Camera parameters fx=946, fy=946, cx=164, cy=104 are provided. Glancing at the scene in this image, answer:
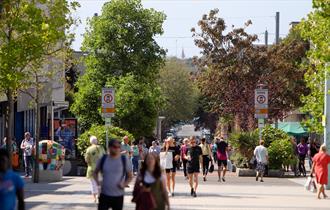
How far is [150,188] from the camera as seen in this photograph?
47.9 ft

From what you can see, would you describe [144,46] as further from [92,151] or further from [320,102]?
[92,151]

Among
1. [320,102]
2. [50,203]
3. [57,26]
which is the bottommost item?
[50,203]

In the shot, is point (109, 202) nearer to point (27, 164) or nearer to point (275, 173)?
point (27, 164)

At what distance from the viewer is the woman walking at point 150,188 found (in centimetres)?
1418

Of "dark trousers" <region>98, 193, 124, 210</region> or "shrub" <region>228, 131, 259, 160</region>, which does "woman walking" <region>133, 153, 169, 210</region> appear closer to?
"dark trousers" <region>98, 193, 124, 210</region>

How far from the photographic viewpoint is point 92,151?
22.5 m

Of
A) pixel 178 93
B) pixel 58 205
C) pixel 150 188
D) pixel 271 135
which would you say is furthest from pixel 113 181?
pixel 178 93

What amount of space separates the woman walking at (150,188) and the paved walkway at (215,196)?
7556mm

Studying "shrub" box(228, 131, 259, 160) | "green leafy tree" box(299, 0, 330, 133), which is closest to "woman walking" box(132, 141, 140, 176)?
"shrub" box(228, 131, 259, 160)

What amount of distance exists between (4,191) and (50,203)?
11.8 metres

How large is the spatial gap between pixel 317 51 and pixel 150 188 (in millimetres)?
12540

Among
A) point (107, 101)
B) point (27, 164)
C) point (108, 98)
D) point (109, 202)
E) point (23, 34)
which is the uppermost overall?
point (23, 34)

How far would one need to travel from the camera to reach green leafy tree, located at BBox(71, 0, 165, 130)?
179ft

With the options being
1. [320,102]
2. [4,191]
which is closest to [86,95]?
[320,102]
